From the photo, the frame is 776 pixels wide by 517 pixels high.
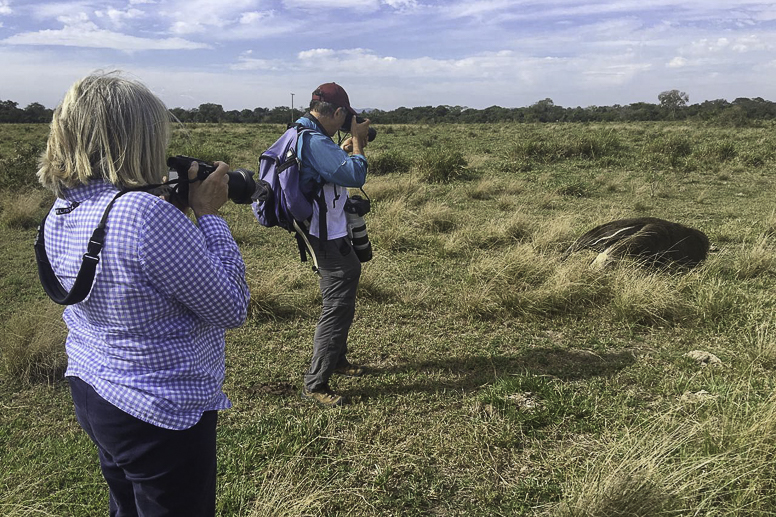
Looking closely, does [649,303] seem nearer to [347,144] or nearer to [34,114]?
[347,144]

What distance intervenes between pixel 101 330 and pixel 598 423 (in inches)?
96.7

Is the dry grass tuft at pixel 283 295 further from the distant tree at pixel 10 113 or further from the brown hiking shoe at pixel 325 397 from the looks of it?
the distant tree at pixel 10 113

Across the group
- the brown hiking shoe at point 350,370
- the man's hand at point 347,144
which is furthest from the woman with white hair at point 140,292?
the brown hiking shoe at point 350,370

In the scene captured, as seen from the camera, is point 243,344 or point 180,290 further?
point 243,344

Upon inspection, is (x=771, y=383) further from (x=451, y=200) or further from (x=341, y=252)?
(x=451, y=200)

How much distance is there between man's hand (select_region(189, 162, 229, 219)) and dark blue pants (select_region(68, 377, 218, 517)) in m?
0.58

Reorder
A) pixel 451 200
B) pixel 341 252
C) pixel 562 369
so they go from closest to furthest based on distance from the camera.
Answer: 1. pixel 341 252
2. pixel 562 369
3. pixel 451 200

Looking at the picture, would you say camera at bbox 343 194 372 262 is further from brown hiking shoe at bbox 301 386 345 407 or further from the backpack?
brown hiking shoe at bbox 301 386 345 407

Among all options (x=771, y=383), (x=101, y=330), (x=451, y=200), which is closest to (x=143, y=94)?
(x=101, y=330)


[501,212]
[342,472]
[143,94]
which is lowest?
[342,472]

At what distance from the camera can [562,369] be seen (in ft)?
11.7

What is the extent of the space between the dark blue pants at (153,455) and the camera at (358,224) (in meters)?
1.77

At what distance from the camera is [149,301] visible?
1.38 m

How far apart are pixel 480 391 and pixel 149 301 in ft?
7.87
